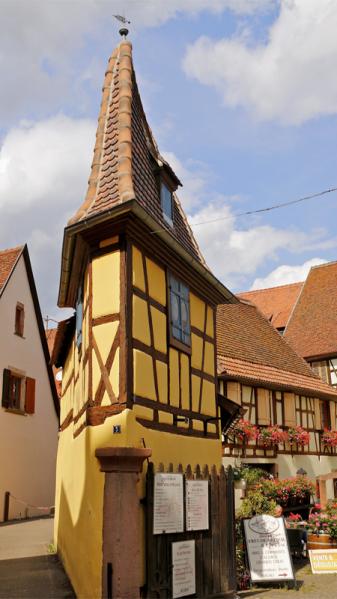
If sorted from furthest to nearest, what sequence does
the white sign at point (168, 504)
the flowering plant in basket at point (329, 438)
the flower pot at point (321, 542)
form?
the flowering plant in basket at point (329, 438) < the flower pot at point (321, 542) < the white sign at point (168, 504)

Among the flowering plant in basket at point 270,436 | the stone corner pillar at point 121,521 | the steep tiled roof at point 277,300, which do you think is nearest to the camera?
the stone corner pillar at point 121,521

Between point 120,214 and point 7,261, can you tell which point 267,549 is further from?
point 7,261

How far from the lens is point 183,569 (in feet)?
26.9

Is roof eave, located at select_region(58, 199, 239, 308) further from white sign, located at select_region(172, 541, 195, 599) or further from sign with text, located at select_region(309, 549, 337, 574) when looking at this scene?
sign with text, located at select_region(309, 549, 337, 574)

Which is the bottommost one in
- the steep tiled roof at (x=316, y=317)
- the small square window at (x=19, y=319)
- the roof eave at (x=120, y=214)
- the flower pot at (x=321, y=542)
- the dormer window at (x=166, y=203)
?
the flower pot at (x=321, y=542)

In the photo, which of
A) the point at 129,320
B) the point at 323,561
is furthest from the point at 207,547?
the point at 129,320

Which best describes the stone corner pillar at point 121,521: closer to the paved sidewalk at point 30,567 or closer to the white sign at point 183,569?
the white sign at point 183,569

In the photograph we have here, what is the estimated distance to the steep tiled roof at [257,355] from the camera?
18.2 m

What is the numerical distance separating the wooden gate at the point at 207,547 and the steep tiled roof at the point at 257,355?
7.30 m

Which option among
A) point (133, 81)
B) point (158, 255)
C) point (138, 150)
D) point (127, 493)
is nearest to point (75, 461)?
point (127, 493)

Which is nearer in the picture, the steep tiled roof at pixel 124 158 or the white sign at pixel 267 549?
the steep tiled roof at pixel 124 158

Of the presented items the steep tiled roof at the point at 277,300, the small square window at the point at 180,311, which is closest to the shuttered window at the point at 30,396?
the small square window at the point at 180,311

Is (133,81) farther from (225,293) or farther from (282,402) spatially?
(282,402)

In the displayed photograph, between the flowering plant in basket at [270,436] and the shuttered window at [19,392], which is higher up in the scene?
the shuttered window at [19,392]
